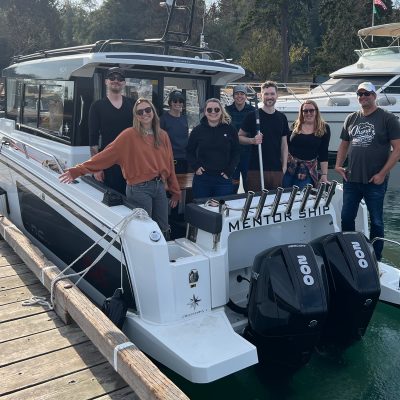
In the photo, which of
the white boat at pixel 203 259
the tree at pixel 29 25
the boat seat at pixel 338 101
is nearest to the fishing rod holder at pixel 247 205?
the white boat at pixel 203 259

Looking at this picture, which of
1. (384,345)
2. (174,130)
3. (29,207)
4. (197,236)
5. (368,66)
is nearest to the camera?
(197,236)

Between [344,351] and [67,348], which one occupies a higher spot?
[67,348]

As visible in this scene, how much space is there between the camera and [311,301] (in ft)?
9.84

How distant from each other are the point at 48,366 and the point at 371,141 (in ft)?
10.7

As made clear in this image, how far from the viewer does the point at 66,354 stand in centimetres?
322

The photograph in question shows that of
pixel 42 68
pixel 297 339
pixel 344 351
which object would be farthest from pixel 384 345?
pixel 42 68

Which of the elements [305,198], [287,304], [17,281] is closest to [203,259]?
[287,304]

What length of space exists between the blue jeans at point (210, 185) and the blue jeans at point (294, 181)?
0.75 meters

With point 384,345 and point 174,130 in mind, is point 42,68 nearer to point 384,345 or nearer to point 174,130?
point 174,130

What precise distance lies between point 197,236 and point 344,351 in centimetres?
148

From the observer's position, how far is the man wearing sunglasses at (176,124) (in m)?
4.53

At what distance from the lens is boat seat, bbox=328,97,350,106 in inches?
426

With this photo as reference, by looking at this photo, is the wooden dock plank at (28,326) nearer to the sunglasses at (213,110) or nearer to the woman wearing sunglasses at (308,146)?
the sunglasses at (213,110)

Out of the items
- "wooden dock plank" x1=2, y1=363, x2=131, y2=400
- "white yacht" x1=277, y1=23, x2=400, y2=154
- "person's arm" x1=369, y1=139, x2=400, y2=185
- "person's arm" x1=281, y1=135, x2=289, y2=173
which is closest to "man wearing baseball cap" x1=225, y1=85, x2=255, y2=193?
"person's arm" x1=281, y1=135, x2=289, y2=173
